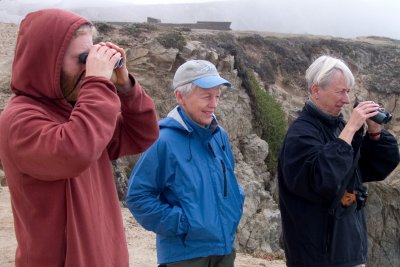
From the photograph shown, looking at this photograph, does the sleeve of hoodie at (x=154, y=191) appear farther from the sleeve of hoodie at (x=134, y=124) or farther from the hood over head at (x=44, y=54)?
the hood over head at (x=44, y=54)

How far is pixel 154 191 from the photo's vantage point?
3.19 metres

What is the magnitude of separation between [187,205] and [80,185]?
1126mm

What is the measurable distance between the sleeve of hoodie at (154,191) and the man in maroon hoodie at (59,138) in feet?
2.82

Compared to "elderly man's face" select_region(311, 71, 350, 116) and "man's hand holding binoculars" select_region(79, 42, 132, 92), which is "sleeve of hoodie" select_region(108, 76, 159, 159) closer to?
"man's hand holding binoculars" select_region(79, 42, 132, 92)

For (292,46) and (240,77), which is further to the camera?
(292,46)

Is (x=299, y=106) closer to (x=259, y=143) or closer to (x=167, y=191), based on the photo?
(x=259, y=143)

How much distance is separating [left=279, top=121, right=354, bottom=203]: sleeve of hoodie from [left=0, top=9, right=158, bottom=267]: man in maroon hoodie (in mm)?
1433

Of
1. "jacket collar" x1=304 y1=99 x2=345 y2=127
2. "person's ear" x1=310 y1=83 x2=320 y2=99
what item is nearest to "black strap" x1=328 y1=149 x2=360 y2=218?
"jacket collar" x1=304 y1=99 x2=345 y2=127

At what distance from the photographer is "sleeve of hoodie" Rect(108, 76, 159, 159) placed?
237cm

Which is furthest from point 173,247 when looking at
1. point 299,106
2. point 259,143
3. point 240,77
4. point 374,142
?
point 299,106

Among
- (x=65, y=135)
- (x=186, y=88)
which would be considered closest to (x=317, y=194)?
(x=186, y=88)

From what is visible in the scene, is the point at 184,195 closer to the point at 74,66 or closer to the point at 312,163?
the point at 312,163

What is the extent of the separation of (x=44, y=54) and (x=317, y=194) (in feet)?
6.35

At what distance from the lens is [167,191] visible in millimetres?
3197
